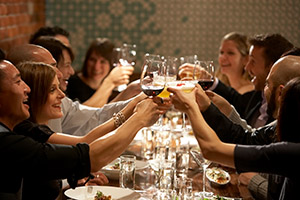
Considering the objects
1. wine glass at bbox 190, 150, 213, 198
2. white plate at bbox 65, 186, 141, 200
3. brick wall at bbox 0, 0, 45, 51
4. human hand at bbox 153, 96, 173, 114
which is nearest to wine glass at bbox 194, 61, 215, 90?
human hand at bbox 153, 96, 173, 114

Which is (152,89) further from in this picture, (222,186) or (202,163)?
(222,186)

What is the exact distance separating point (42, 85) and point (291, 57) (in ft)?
3.94

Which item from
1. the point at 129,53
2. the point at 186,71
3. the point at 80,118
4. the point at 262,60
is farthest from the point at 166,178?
the point at 129,53

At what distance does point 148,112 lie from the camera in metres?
2.29

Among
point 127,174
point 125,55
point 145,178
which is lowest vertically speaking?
point 145,178

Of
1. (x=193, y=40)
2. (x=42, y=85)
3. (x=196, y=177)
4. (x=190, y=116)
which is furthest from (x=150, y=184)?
(x=193, y=40)

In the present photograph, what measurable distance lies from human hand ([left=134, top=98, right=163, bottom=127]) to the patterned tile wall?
4.01m

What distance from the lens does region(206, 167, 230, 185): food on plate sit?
2541mm

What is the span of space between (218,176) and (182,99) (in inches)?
23.2

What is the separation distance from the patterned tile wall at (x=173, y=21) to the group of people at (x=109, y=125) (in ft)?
8.55

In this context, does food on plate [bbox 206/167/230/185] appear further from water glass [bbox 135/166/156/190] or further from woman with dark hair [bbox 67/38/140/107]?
woman with dark hair [bbox 67/38/140/107]

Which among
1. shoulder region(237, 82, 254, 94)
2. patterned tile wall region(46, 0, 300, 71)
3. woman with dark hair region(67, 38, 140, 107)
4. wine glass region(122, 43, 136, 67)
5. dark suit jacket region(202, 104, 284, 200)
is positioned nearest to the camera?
dark suit jacket region(202, 104, 284, 200)

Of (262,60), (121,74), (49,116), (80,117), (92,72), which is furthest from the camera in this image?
(92,72)

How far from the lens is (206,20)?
20.6 feet
